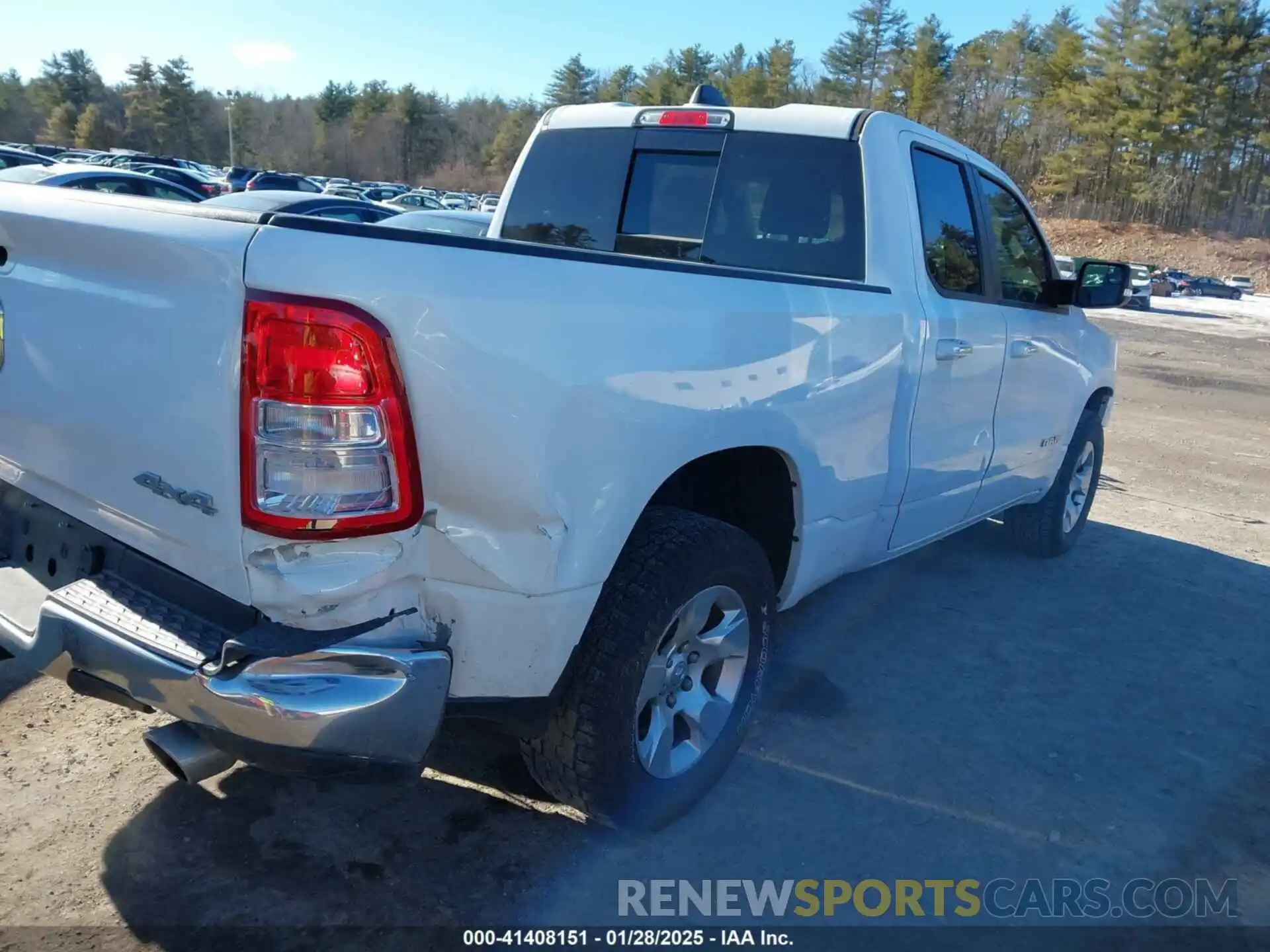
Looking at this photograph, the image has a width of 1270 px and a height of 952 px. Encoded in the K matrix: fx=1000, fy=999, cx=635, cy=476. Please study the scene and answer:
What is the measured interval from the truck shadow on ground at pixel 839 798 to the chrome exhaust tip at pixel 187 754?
18.0 inches

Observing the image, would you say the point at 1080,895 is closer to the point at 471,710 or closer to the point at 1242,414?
the point at 471,710

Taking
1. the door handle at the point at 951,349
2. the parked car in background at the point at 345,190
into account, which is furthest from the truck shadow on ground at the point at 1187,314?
the door handle at the point at 951,349

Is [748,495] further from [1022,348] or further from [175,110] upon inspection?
[175,110]

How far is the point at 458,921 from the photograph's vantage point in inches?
93.5

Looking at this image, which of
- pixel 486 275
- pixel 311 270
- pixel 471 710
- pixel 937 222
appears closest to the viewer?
pixel 311 270

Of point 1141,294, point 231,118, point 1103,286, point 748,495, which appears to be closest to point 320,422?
point 748,495

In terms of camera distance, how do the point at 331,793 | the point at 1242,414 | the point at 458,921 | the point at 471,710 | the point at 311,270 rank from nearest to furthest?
the point at 311,270, the point at 471,710, the point at 458,921, the point at 331,793, the point at 1242,414

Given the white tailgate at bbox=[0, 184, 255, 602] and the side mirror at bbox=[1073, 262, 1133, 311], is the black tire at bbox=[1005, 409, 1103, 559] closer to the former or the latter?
the side mirror at bbox=[1073, 262, 1133, 311]

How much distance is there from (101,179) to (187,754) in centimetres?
1383

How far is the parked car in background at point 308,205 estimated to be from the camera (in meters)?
5.42

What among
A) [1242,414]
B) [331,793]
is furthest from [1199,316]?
[331,793]

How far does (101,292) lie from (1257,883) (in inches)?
129

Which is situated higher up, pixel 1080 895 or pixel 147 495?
pixel 147 495

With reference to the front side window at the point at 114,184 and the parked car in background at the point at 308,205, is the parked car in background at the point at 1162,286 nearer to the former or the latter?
the parked car in background at the point at 308,205
